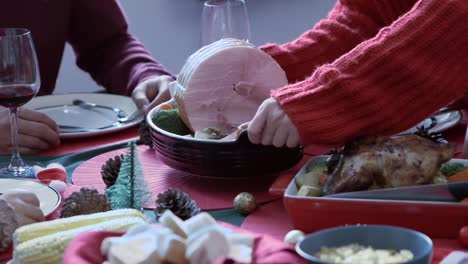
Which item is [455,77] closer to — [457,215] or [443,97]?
[443,97]

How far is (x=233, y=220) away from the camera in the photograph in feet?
3.76

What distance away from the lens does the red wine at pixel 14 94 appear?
53.8 inches

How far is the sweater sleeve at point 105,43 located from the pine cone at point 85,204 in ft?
3.83

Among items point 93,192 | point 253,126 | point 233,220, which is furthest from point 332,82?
point 93,192

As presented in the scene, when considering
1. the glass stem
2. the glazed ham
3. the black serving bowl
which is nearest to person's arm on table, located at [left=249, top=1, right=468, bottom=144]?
the black serving bowl

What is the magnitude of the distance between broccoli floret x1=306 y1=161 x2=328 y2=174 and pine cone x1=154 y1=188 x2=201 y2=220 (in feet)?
0.63

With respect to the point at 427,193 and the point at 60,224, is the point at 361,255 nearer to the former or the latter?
the point at 427,193

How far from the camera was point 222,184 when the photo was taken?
1.30 metres

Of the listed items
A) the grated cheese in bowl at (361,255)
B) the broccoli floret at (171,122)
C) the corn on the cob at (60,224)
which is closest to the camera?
the grated cheese in bowl at (361,255)

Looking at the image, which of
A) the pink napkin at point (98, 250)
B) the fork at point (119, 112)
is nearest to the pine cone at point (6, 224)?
the pink napkin at point (98, 250)

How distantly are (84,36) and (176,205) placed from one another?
145 centimetres

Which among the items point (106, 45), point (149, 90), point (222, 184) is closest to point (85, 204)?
point (222, 184)

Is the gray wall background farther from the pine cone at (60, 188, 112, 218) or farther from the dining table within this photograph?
the pine cone at (60, 188, 112, 218)

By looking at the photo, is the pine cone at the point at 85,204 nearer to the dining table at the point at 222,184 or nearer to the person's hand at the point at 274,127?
the dining table at the point at 222,184
